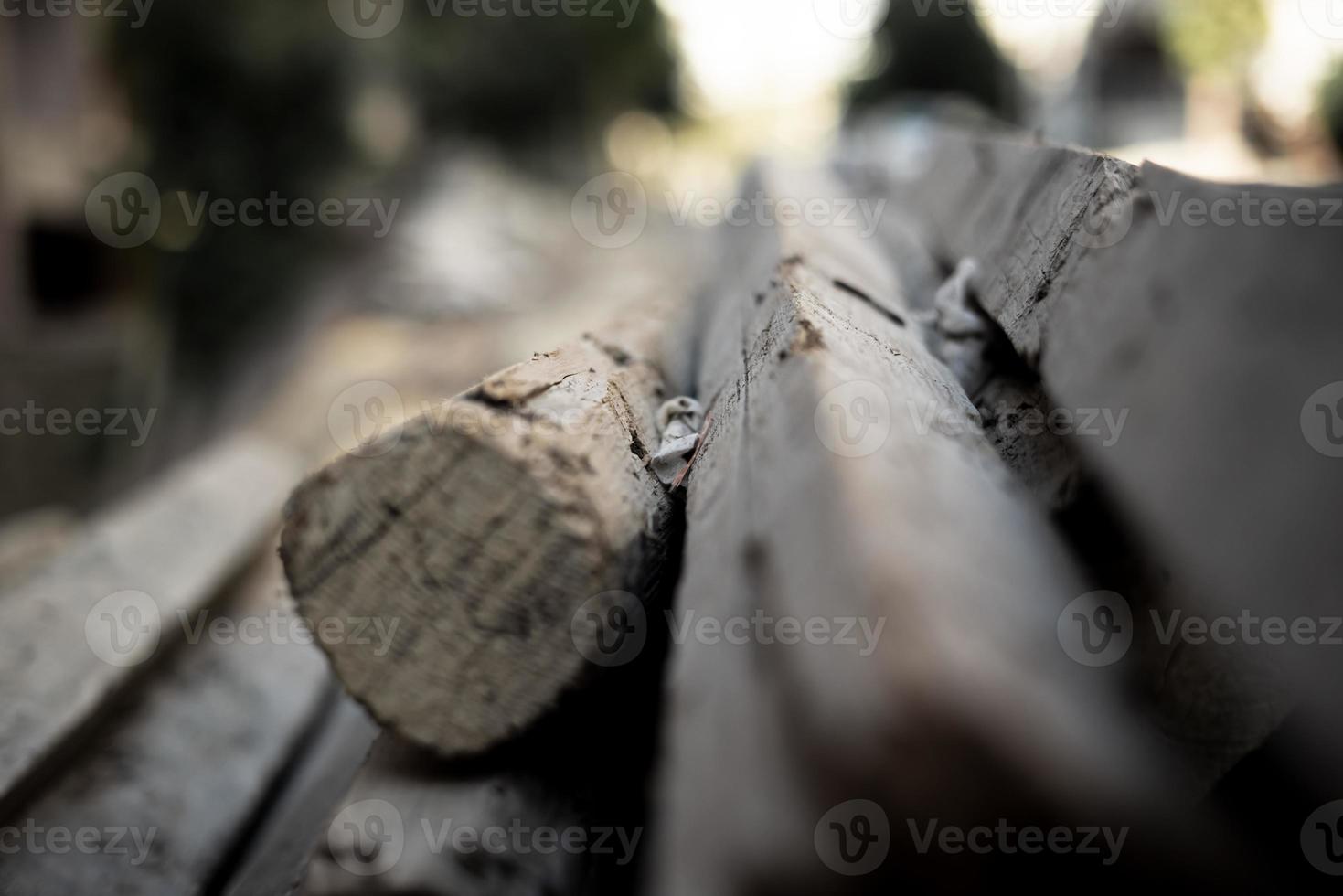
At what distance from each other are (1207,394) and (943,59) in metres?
14.3

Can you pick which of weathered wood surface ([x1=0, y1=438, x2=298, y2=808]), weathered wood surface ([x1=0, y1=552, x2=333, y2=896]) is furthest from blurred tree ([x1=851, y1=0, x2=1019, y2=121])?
weathered wood surface ([x1=0, y1=552, x2=333, y2=896])

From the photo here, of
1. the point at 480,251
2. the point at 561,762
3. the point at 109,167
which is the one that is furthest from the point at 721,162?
the point at 561,762

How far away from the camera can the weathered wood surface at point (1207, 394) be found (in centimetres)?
72

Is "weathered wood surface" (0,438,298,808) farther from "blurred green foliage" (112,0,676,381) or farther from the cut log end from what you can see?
"blurred green foliage" (112,0,676,381)

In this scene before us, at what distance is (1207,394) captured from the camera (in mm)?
782

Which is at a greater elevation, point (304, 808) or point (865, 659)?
point (865, 659)

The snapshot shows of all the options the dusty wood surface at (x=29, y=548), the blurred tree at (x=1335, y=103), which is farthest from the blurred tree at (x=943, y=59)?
the dusty wood surface at (x=29, y=548)

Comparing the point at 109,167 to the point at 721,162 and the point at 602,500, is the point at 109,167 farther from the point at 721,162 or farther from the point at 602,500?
the point at 721,162

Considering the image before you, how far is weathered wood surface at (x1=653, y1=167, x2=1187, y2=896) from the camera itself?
0.68m

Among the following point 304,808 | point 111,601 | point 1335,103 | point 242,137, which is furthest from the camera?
point 1335,103

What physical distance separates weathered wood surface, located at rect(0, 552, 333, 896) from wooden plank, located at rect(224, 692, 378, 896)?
66 mm

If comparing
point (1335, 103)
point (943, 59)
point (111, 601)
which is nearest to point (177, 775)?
point (111, 601)

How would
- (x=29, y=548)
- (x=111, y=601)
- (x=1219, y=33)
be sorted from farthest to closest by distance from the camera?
1. (x=1219, y=33)
2. (x=29, y=548)
3. (x=111, y=601)

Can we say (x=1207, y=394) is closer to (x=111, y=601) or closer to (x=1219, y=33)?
(x=111, y=601)
